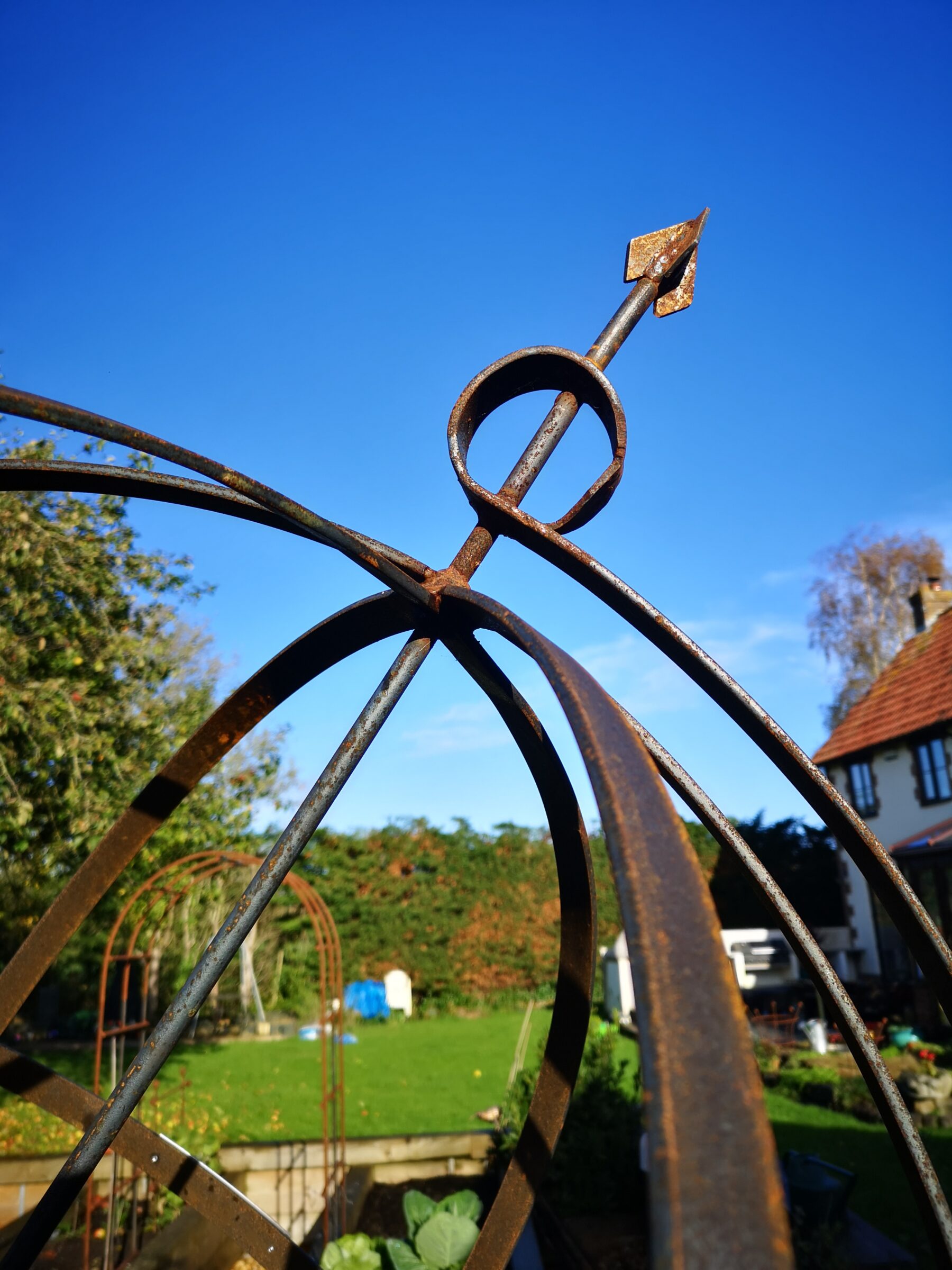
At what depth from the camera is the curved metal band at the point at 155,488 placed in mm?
1695

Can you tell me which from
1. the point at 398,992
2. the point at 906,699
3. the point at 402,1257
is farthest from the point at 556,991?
the point at 398,992

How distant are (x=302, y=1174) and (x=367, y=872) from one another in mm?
11759

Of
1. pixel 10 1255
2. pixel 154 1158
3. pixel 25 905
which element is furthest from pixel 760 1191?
pixel 25 905

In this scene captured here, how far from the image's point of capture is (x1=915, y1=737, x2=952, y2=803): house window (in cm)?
1370

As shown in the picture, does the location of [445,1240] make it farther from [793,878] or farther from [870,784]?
[793,878]

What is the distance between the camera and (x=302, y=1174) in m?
6.11

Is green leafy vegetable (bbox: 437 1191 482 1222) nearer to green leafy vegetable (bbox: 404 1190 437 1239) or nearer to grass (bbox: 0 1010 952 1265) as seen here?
green leafy vegetable (bbox: 404 1190 437 1239)

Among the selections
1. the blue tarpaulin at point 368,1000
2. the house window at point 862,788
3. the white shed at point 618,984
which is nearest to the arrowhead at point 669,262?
the white shed at point 618,984

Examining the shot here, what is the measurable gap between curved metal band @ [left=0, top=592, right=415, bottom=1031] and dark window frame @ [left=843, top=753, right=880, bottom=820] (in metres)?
15.2

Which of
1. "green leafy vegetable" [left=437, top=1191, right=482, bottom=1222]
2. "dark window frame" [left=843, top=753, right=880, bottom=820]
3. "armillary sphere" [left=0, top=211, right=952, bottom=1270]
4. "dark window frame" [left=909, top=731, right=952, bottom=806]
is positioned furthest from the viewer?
"dark window frame" [left=843, top=753, right=880, bottom=820]

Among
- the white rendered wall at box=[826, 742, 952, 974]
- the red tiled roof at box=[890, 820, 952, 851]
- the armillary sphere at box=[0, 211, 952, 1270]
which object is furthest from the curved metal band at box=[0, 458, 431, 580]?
the white rendered wall at box=[826, 742, 952, 974]

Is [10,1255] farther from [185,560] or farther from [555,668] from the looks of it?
[185,560]

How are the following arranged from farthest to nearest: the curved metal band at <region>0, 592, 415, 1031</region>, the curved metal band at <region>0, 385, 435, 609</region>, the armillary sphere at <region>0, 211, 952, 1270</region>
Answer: the curved metal band at <region>0, 592, 415, 1031</region>
the curved metal band at <region>0, 385, 435, 609</region>
the armillary sphere at <region>0, 211, 952, 1270</region>

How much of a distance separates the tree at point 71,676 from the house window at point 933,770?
36.3 feet
